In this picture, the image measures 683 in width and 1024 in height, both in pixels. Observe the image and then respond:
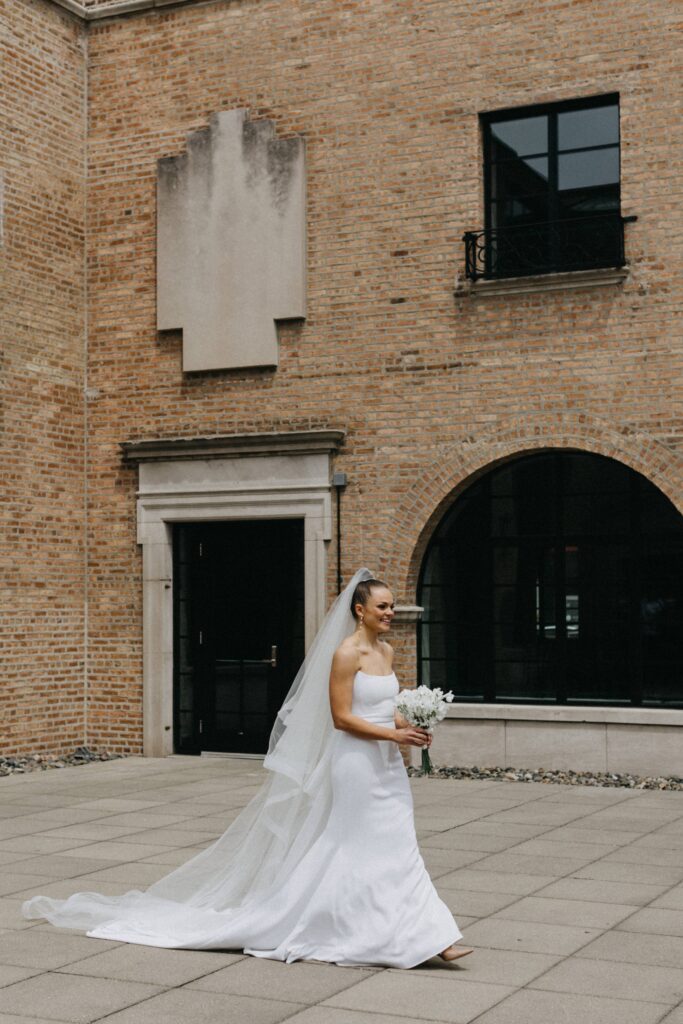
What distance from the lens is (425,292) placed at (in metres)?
13.9

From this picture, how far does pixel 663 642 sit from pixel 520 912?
592 cm

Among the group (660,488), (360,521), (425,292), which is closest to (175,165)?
(425,292)

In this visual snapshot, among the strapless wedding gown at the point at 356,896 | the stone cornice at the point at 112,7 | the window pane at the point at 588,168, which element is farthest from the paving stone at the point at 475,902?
the stone cornice at the point at 112,7

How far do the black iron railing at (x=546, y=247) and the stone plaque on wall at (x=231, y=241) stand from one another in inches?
75.0

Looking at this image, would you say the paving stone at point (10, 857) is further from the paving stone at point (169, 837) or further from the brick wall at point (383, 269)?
the brick wall at point (383, 269)

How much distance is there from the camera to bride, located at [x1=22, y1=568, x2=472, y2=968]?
21.4 feet

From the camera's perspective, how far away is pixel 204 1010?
18.8 feet

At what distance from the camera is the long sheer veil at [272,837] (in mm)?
7020

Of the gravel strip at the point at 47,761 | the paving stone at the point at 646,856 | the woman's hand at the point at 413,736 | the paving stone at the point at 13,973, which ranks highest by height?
the woman's hand at the point at 413,736

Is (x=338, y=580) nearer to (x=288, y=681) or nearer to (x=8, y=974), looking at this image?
(x=288, y=681)

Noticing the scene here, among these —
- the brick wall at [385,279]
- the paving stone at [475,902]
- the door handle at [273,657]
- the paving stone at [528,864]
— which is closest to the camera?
the paving stone at [475,902]

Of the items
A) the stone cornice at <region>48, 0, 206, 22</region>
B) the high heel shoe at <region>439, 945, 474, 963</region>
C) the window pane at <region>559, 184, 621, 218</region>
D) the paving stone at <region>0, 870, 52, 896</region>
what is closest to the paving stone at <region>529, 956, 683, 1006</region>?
the high heel shoe at <region>439, 945, 474, 963</region>

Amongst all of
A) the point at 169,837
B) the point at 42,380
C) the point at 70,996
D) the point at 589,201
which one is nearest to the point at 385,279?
the point at 589,201

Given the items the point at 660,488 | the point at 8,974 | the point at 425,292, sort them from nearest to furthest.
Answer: the point at 8,974
the point at 660,488
the point at 425,292
